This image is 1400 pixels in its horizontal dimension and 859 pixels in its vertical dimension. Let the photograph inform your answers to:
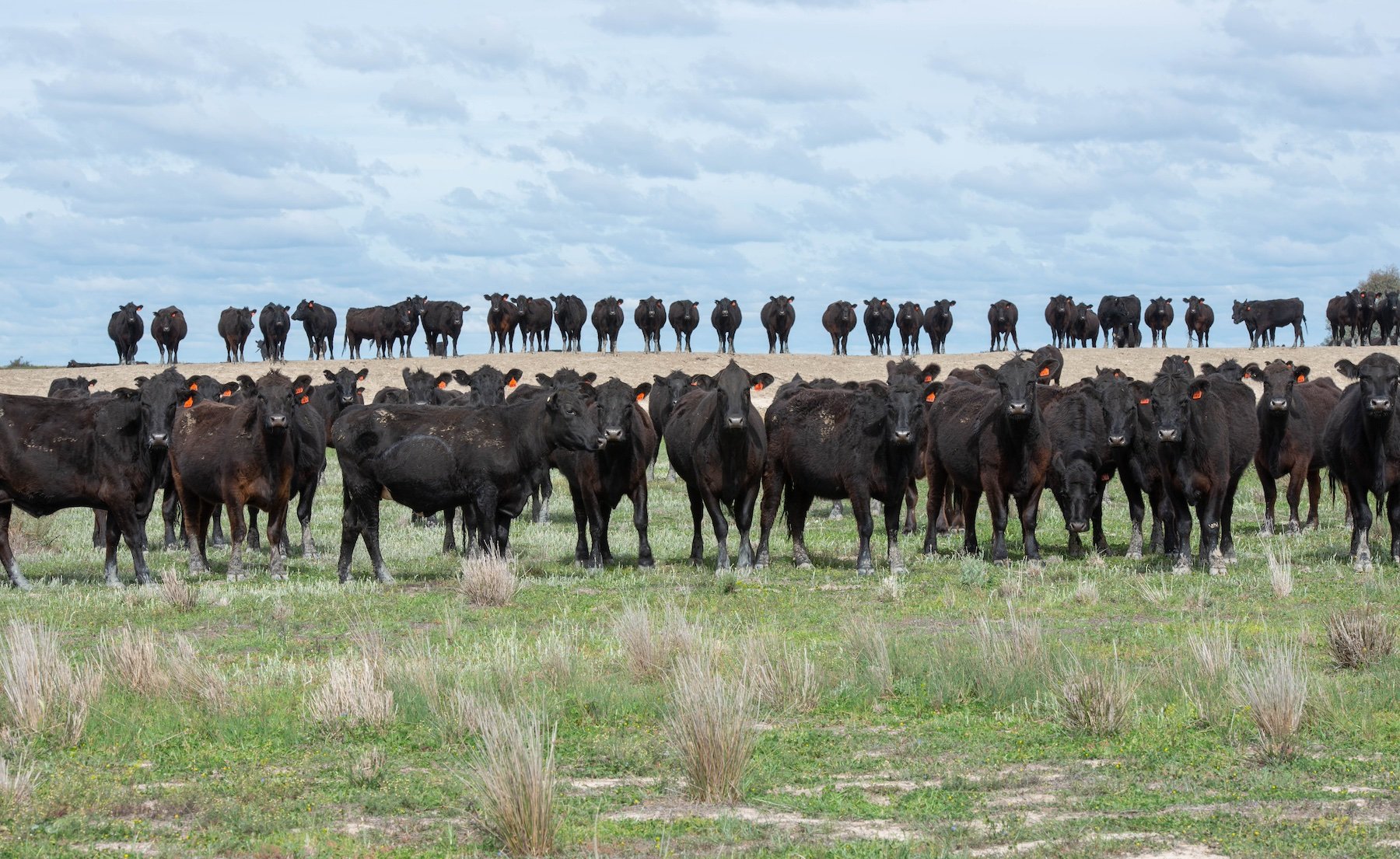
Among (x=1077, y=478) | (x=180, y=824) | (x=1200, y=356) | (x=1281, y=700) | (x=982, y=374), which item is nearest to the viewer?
(x=180, y=824)

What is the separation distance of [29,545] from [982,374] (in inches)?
555

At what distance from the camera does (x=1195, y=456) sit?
1636 centimetres

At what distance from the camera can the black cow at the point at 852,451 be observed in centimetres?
1684

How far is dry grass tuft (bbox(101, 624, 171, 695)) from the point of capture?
995 centimetres

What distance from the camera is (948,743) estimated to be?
8.88 m

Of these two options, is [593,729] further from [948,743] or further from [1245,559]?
[1245,559]

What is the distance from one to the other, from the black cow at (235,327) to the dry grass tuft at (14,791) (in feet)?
181

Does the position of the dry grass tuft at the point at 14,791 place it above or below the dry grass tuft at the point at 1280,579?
above

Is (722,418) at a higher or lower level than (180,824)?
higher

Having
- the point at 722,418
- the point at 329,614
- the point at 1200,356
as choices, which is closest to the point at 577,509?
the point at 722,418

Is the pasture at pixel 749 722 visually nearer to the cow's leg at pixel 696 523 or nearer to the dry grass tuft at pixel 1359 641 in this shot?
the dry grass tuft at pixel 1359 641

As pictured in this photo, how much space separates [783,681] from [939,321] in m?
56.1

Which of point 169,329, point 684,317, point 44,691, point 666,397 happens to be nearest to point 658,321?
point 684,317

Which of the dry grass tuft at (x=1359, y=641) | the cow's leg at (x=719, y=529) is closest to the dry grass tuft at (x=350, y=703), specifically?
the dry grass tuft at (x=1359, y=641)
